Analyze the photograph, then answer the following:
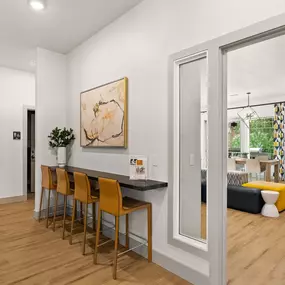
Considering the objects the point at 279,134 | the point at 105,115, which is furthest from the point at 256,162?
the point at 105,115

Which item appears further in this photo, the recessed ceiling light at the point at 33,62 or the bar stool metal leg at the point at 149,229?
the recessed ceiling light at the point at 33,62

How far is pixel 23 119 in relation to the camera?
17.8 ft

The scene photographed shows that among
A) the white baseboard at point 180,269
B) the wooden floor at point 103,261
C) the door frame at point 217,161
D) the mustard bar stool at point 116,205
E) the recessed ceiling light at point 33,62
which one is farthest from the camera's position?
the recessed ceiling light at point 33,62

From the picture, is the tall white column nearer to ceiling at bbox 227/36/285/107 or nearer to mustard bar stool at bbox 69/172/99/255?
ceiling at bbox 227/36/285/107

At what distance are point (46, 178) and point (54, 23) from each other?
233 centimetres

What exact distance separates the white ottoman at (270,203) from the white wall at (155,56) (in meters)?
2.52

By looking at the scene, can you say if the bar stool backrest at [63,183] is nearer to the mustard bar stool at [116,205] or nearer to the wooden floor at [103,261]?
the wooden floor at [103,261]

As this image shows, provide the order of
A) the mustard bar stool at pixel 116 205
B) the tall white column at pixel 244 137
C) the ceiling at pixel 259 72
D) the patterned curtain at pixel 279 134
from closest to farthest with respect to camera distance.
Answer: the mustard bar stool at pixel 116 205 < the ceiling at pixel 259 72 < the patterned curtain at pixel 279 134 < the tall white column at pixel 244 137

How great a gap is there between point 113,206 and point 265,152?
762cm

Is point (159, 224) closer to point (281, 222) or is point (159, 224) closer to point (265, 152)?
point (281, 222)

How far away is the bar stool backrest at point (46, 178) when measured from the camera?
372 cm

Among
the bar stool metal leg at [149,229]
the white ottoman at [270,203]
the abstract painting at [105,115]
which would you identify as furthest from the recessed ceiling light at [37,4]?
the white ottoman at [270,203]

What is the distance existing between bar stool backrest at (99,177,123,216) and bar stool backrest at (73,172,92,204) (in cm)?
33

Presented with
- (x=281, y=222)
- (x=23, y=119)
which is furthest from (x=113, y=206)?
(x=23, y=119)
